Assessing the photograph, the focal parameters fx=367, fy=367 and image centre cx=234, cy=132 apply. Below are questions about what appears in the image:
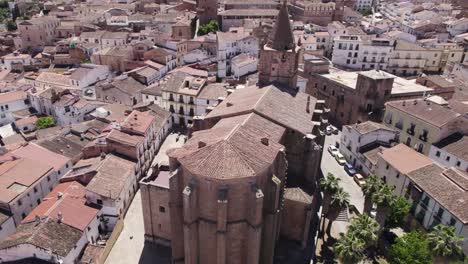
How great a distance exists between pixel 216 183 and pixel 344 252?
14517mm

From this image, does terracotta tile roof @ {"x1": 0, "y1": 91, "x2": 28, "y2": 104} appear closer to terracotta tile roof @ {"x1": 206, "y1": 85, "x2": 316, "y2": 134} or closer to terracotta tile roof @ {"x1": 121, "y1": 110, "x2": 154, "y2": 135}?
terracotta tile roof @ {"x1": 121, "y1": 110, "x2": 154, "y2": 135}

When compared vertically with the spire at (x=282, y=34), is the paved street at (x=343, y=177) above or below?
below

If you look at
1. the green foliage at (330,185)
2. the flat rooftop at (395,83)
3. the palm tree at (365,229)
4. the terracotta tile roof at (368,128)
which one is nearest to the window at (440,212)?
the palm tree at (365,229)

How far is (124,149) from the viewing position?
57312 mm

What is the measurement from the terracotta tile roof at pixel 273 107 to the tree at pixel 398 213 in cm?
1497

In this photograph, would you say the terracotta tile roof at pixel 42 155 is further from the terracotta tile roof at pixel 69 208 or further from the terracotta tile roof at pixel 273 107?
the terracotta tile roof at pixel 273 107

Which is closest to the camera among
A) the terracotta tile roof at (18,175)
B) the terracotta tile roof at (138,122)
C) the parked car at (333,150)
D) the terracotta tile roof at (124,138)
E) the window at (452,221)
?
the window at (452,221)

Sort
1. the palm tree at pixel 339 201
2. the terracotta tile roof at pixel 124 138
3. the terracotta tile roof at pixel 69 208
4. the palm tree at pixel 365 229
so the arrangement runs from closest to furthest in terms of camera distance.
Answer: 1. the palm tree at pixel 365 229
2. the palm tree at pixel 339 201
3. the terracotta tile roof at pixel 69 208
4. the terracotta tile roof at pixel 124 138

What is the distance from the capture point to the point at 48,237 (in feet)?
136

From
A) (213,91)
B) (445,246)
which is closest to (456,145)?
(445,246)

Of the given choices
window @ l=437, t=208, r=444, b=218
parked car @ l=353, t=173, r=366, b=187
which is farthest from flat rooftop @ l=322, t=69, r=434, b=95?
window @ l=437, t=208, r=444, b=218

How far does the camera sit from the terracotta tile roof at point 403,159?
52219 mm

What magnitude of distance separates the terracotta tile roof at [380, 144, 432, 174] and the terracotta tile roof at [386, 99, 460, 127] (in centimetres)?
727

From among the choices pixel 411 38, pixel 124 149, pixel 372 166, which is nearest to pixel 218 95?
pixel 124 149
